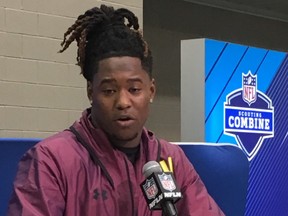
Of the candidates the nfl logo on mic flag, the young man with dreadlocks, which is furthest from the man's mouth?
the nfl logo on mic flag

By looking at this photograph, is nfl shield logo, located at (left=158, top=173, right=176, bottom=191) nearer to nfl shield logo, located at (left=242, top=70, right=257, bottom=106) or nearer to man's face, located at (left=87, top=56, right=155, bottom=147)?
man's face, located at (left=87, top=56, right=155, bottom=147)

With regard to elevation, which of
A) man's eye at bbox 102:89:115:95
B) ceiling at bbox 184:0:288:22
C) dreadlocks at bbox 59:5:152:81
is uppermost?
ceiling at bbox 184:0:288:22

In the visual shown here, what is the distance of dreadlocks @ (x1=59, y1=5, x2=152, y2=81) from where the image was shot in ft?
5.51

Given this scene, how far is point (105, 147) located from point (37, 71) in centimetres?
207

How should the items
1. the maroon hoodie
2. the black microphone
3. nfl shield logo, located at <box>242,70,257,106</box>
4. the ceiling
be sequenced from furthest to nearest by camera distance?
the ceiling → nfl shield logo, located at <box>242,70,257,106</box> → the maroon hoodie → the black microphone

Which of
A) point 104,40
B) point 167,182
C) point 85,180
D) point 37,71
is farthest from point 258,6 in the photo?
point 167,182

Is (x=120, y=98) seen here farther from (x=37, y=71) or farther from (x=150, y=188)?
(x=37, y=71)

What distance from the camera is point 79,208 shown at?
5.13ft

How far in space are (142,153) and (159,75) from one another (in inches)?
167

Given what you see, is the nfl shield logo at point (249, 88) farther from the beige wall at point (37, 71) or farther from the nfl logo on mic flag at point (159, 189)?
the nfl logo on mic flag at point (159, 189)

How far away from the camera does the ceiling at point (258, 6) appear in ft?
21.8

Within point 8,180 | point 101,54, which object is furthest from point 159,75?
point 101,54

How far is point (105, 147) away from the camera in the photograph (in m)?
1.67

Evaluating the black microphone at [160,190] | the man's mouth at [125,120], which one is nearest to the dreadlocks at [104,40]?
the man's mouth at [125,120]
